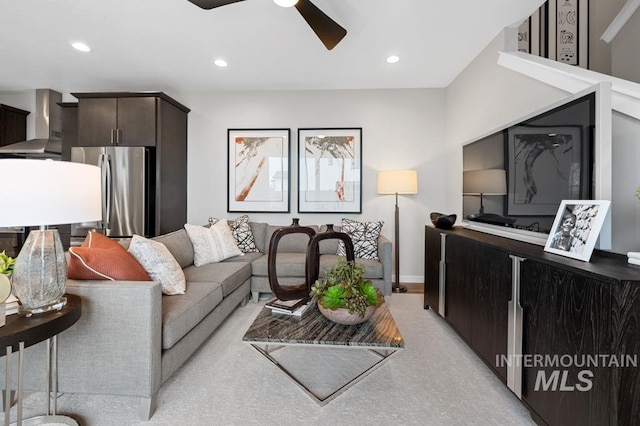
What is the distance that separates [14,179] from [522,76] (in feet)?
10.5

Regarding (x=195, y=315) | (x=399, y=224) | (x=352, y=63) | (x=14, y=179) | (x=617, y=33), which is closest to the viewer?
(x=14, y=179)

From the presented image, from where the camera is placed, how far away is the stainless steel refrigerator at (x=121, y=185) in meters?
3.54

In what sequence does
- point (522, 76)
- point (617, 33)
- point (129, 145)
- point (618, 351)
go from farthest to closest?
point (129, 145) → point (617, 33) → point (522, 76) → point (618, 351)

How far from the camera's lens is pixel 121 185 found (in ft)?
11.7

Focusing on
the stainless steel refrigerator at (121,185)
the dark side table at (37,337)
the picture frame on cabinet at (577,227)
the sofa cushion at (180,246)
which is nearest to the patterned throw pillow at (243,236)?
the sofa cushion at (180,246)

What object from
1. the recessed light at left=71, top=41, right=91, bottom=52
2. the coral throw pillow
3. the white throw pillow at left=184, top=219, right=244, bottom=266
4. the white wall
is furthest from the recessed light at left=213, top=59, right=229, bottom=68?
the coral throw pillow

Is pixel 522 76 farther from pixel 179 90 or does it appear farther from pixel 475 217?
pixel 179 90

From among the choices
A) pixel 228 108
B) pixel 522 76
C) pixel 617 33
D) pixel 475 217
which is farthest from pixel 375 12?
pixel 228 108

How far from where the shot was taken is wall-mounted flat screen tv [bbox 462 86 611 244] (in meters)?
1.49

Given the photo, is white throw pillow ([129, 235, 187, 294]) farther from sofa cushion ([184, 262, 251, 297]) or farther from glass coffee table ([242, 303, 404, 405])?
glass coffee table ([242, 303, 404, 405])

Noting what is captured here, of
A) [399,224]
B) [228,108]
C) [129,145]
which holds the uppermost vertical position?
[228,108]

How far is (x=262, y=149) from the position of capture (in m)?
4.18

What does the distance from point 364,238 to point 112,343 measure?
255 centimetres

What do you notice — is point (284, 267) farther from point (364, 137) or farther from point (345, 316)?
point (364, 137)
